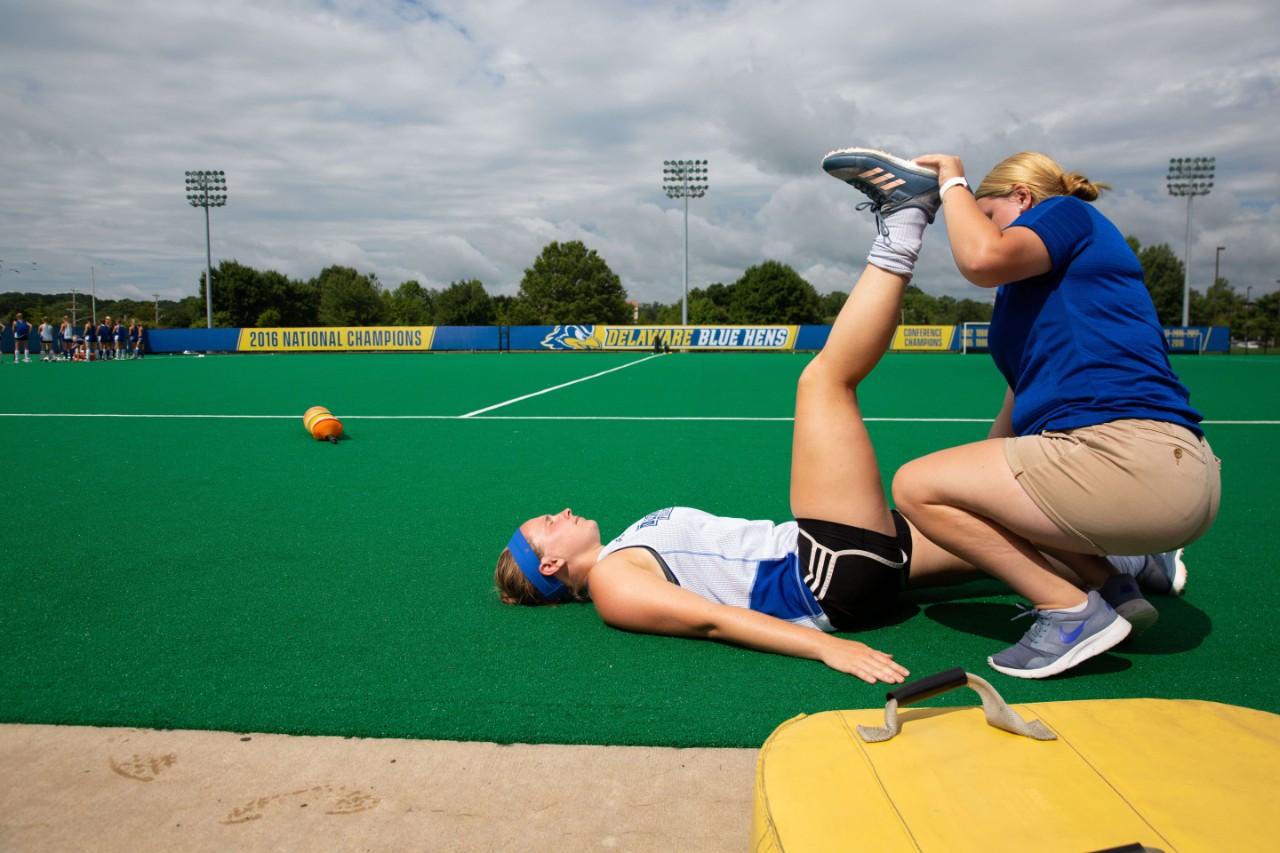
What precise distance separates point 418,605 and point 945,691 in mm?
2390

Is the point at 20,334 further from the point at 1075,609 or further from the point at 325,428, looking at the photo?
the point at 1075,609

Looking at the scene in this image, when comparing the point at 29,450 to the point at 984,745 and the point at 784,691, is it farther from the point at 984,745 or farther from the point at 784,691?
the point at 984,745

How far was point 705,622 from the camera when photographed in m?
2.80

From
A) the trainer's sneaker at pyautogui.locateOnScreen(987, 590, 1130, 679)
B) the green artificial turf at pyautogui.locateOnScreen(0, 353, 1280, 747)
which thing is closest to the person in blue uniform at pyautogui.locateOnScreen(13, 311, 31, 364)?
the green artificial turf at pyautogui.locateOnScreen(0, 353, 1280, 747)

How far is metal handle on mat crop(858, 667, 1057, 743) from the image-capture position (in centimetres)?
171

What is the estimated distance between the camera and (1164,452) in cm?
239

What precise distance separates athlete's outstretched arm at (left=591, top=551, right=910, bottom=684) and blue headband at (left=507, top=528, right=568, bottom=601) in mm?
342

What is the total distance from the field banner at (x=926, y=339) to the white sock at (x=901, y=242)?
4172 centimetres

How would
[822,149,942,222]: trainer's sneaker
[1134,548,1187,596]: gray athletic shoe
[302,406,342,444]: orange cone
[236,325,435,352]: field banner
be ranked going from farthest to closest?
1. [236,325,435,352]: field banner
2. [302,406,342,444]: orange cone
3. [1134,548,1187,596]: gray athletic shoe
4. [822,149,942,222]: trainer's sneaker

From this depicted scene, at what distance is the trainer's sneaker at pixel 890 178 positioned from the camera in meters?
2.75

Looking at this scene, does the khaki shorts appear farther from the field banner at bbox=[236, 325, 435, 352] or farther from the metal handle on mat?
the field banner at bbox=[236, 325, 435, 352]

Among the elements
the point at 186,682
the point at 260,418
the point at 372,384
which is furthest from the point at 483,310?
the point at 186,682

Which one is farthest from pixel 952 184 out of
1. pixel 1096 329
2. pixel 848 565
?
pixel 848 565

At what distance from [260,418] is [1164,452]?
→ 10.5 meters
